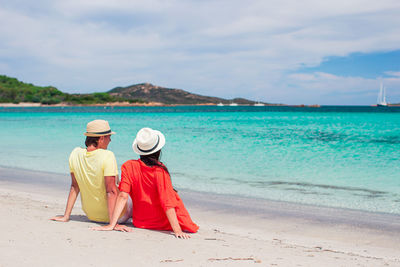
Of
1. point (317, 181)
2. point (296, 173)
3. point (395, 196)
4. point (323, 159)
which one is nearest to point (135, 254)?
point (395, 196)

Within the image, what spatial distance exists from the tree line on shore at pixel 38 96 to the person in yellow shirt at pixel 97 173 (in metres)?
154

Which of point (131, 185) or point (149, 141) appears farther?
point (131, 185)

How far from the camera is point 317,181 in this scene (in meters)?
10.1

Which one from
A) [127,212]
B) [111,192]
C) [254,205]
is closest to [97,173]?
[111,192]

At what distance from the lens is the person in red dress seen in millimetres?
4160

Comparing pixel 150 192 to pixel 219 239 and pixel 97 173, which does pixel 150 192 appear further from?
pixel 219 239

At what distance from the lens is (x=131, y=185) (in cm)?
439

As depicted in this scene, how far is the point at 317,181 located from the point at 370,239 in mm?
5050

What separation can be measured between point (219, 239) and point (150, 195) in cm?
95

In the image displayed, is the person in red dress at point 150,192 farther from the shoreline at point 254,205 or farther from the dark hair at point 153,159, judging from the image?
the shoreline at point 254,205

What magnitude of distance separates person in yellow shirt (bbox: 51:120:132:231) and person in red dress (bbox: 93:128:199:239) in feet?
0.38

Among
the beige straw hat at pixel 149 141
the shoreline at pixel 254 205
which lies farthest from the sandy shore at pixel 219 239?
the beige straw hat at pixel 149 141

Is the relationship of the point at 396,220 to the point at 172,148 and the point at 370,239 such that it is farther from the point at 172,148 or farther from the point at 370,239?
the point at 172,148

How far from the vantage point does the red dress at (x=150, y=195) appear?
421cm
